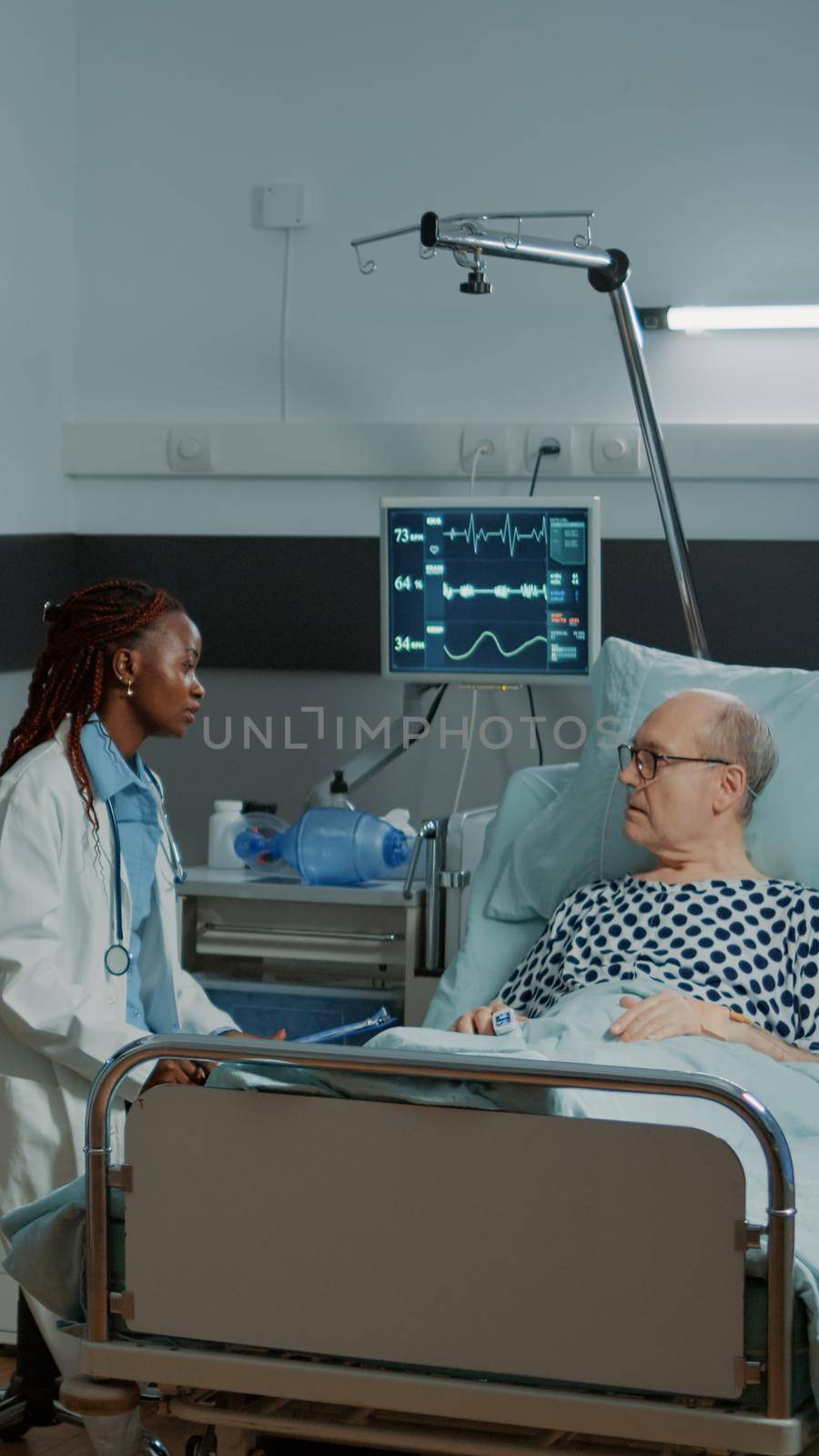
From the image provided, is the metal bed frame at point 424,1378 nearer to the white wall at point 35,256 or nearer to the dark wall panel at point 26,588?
the dark wall panel at point 26,588

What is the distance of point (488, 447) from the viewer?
11.3 ft

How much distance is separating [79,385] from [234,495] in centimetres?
46

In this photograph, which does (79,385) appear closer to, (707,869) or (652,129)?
(652,129)

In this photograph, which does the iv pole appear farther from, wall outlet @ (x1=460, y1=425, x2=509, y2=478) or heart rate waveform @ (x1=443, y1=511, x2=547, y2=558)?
wall outlet @ (x1=460, y1=425, x2=509, y2=478)

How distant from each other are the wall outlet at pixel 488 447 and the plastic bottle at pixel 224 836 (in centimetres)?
89

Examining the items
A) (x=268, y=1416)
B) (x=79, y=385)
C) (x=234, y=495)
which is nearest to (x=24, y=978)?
(x=268, y=1416)

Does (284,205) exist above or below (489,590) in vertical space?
above

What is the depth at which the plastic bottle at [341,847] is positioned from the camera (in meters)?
3.04

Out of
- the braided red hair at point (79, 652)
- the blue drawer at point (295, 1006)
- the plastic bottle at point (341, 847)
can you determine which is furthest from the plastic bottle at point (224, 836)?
the braided red hair at point (79, 652)

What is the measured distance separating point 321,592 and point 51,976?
1625 mm

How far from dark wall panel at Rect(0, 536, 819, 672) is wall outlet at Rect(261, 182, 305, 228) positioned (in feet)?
2.25

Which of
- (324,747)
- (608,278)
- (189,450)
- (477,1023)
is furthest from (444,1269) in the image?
(189,450)

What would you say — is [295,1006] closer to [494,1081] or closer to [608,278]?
[608,278]

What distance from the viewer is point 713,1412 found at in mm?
1404
